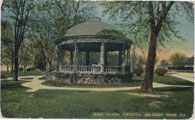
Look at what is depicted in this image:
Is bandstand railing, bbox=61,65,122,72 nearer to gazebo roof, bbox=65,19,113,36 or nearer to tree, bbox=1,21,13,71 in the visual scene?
gazebo roof, bbox=65,19,113,36

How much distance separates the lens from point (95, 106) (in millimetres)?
9516

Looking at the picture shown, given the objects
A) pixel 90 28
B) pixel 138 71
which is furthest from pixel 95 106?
pixel 138 71

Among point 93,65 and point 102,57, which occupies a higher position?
point 102,57

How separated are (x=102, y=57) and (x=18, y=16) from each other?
771 cm

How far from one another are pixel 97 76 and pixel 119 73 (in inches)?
78.5

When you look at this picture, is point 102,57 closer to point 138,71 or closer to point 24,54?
point 24,54

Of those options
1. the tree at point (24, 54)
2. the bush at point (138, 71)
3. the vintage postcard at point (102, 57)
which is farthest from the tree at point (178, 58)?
the tree at point (24, 54)

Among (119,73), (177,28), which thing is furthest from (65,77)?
(177,28)

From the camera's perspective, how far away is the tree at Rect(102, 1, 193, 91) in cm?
1164

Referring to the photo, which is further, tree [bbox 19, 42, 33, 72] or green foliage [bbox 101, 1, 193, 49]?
tree [bbox 19, 42, 33, 72]

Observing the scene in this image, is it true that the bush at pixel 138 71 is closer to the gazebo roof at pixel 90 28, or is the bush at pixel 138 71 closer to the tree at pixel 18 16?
the gazebo roof at pixel 90 28

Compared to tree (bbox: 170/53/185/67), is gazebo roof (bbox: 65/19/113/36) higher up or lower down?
higher up

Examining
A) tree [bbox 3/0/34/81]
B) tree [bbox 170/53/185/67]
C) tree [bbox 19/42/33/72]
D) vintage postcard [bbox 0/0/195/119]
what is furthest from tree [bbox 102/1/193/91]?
tree [bbox 19/42/33/72]

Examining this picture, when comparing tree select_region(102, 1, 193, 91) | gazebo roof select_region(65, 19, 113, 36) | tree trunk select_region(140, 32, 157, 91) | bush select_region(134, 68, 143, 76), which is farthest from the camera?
bush select_region(134, 68, 143, 76)
